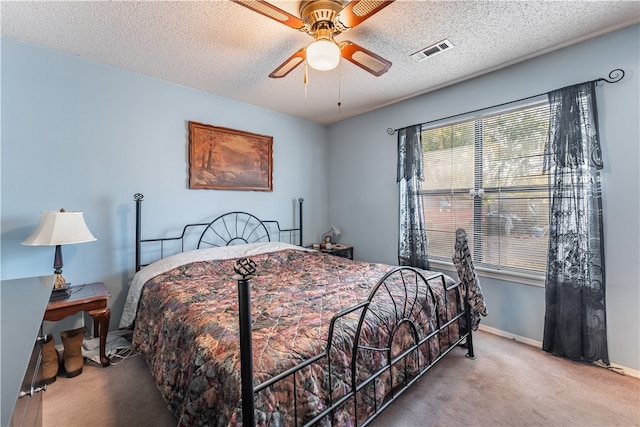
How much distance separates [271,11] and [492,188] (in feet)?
8.22

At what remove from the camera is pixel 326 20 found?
5.70 feet

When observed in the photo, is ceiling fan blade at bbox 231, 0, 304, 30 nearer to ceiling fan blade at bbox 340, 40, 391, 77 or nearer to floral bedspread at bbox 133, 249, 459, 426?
ceiling fan blade at bbox 340, 40, 391, 77

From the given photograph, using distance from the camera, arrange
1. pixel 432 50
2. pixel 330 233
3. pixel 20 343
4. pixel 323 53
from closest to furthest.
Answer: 1. pixel 20 343
2. pixel 323 53
3. pixel 432 50
4. pixel 330 233

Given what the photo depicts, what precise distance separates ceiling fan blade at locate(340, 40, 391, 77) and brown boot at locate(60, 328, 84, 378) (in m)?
2.87

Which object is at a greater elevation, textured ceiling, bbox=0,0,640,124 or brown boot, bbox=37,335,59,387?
textured ceiling, bbox=0,0,640,124

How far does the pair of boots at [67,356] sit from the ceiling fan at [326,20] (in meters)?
2.59

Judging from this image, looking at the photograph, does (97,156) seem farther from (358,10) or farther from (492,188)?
(492,188)

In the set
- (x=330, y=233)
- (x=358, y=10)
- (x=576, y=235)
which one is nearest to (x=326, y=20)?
(x=358, y=10)

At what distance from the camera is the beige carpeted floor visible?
1665 mm

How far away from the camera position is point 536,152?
8.27 ft

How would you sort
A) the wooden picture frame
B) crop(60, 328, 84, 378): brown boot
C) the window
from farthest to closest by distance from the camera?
the wooden picture frame, the window, crop(60, 328, 84, 378): brown boot

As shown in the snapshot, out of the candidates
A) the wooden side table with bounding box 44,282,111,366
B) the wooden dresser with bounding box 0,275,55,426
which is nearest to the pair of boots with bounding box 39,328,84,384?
the wooden side table with bounding box 44,282,111,366

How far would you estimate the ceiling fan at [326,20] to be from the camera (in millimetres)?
1498

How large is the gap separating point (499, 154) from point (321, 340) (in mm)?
2529
